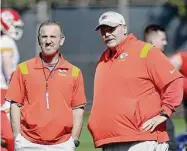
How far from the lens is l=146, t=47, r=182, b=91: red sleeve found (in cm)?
702

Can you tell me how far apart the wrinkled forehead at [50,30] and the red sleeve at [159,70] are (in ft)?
2.80

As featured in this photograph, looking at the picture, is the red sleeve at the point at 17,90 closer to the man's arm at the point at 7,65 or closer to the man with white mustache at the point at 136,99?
the man with white mustache at the point at 136,99

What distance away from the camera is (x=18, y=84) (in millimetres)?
7402

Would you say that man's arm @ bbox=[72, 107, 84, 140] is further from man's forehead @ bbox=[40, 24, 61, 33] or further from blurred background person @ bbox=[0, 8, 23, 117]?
blurred background person @ bbox=[0, 8, 23, 117]

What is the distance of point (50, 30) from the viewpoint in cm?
738

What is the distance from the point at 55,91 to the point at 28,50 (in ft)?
48.3

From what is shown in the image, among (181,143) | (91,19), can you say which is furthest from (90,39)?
(181,143)

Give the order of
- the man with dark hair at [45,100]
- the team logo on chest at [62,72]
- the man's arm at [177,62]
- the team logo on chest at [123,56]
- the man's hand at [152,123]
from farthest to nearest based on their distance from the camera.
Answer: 1. the man's arm at [177,62]
2. the team logo on chest at [62,72]
3. the man with dark hair at [45,100]
4. the team logo on chest at [123,56]
5. the man's hand at [152,123]

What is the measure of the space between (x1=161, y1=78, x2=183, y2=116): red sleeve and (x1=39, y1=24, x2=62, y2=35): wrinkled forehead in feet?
3.45

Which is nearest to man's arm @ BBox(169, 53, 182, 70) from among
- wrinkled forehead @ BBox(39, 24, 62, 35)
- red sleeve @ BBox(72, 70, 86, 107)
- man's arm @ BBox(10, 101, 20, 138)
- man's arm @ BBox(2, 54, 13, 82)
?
red sleeve @ BBox(72, 70, 86, 107)

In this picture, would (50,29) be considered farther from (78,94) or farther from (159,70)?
(159,70)

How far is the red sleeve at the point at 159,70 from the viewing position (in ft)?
23.0

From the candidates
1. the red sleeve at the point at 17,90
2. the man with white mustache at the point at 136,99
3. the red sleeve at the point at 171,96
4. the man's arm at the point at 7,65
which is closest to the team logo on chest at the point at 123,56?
the man with white mustache at the point at 136,99

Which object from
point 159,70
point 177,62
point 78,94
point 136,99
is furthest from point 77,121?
point 177,62
